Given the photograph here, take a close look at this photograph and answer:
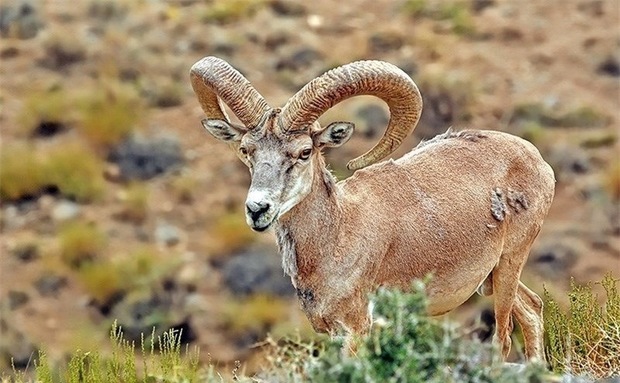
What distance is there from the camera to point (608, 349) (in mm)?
10305

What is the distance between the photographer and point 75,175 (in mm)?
31797

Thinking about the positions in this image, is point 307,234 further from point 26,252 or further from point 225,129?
point 26,252

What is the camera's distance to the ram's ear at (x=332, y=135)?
9453 mm

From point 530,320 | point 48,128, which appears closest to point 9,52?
point 48,128

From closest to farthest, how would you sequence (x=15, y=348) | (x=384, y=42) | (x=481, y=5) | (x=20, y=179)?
(x=15, y=348) → (x=20, y=179) → (x=384, y=42) → (x=481, y=5)

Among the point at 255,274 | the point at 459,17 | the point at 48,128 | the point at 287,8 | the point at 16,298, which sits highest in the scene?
the point at 16,298

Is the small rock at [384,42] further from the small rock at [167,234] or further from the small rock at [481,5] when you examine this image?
the small rock at [167,234]

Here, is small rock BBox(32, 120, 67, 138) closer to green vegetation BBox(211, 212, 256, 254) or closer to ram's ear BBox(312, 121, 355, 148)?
green vegetation BBox(211, 212, 256, 254)

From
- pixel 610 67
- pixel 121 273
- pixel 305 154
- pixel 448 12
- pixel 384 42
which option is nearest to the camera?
pixel 305 154

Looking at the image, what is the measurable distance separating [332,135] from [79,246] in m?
20.6

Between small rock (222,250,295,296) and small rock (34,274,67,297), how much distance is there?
3.75 m

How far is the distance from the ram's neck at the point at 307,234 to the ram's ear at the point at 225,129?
69cm

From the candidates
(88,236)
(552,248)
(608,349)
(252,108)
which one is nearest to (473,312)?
(552,248)

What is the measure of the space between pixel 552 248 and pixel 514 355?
13.9 meters
